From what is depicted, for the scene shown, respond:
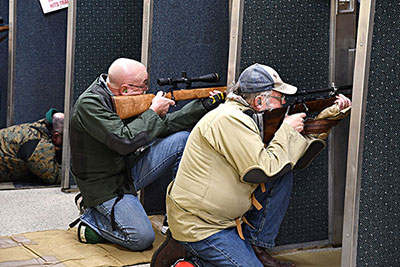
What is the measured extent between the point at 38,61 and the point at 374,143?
3608 millimetres

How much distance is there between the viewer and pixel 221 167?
224 centimetres

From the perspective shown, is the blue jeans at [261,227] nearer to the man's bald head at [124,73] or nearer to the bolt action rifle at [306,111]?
the bolt action rifle at [306,111]

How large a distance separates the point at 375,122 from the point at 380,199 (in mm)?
282

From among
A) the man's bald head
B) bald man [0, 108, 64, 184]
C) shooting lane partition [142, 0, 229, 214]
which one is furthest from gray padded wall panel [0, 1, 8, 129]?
the man's bald head

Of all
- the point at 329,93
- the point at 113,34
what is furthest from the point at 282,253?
the point at 113,34

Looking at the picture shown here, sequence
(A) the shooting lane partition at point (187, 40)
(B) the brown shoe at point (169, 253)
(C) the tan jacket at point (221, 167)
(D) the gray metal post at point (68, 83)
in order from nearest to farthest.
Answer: (C) the tan jacket at point (221, 167), (B) the brown shoe at point (169, 253), (A) the shooting lane partition at point (187, 40), (D) the gray metal post at point (68, 83)

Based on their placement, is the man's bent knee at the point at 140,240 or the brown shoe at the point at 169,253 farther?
the man's bent knee at the point at 140,240

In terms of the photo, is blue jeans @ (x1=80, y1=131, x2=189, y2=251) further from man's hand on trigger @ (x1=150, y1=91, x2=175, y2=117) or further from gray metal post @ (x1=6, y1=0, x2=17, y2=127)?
gray metal post @ (x1=6, y1=0, x2=17, y2=127)

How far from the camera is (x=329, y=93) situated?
2605mm

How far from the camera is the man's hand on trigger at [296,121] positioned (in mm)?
2346

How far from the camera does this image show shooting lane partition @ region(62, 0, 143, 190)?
4047 millimetres

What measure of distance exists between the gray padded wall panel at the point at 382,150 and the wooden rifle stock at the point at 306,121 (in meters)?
0.33

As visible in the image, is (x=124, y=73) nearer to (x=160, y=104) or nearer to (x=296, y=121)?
(x=160, y=104)

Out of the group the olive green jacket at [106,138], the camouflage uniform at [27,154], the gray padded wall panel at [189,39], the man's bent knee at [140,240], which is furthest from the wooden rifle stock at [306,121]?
the camouflage uniform at [27,154]
